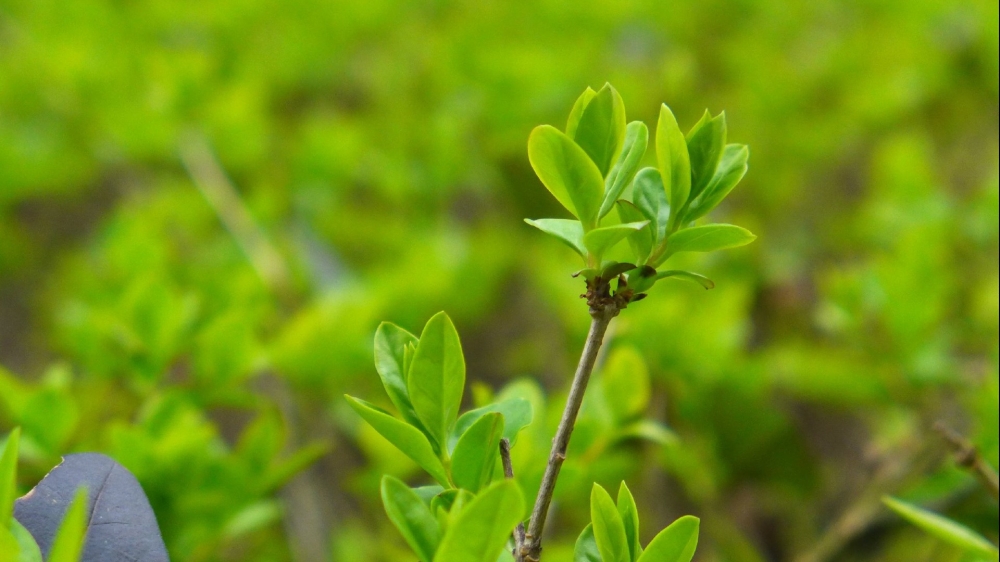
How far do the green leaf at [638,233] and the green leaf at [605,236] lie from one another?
0.01 m

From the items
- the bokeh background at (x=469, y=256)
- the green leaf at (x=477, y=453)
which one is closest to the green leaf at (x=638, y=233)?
the green leaf at (x=477, y=453)

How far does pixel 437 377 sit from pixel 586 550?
12 centimetres

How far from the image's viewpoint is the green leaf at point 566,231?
0.37 m

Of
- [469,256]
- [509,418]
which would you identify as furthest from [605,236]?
[469,256]

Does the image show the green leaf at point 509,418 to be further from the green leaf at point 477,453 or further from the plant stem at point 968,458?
the plant stem at point 968,458

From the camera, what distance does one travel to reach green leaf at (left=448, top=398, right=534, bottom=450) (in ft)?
1.35

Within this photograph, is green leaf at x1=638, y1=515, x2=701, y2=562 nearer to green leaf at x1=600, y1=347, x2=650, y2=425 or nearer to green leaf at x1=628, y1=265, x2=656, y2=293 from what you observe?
green leaf at x1=628, y1=265, x2=656, y2=293

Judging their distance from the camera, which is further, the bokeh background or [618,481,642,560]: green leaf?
the bokeh background

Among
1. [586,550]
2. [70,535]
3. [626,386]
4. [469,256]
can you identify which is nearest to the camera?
[70,535]

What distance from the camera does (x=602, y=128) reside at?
1.27 feet

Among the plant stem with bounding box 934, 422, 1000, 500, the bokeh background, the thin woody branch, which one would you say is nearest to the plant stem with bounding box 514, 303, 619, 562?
the thin woody branch

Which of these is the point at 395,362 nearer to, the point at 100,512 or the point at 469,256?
the point at 100,512

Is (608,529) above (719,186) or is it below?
below

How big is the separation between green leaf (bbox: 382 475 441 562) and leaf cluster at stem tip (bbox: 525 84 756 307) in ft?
0.41
